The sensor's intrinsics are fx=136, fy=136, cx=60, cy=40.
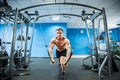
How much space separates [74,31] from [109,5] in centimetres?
744

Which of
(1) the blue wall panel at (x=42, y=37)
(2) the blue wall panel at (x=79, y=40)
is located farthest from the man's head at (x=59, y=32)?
(2) the blue wall panel at (x=79, y=40)

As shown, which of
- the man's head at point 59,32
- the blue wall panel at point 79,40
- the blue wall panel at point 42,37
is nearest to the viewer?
the man's head at point 59,32

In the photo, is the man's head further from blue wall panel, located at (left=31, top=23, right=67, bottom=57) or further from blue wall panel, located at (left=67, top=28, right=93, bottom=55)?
blue wall panel, located at (left=67, top=28, right=93, bottom=55)

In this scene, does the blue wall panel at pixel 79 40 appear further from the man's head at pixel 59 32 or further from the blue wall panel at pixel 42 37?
the man's head at pixel 59 32

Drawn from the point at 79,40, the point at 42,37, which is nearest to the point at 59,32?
the point at 42,37

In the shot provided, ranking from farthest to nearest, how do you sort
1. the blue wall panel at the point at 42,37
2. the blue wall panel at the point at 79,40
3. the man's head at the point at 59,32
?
the blue wall panel at the point at 79,40, the blue wall panel at the point at 42,37, the man's head at the point at 59,32

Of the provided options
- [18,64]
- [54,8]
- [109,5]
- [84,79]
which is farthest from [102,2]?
[18,64]

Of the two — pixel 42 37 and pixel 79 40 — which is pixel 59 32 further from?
pixel 79 40

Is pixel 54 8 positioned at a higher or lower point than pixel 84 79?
higher

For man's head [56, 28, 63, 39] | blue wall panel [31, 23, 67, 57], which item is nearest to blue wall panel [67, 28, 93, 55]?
blue wall panel [31, 23, 67, 57]

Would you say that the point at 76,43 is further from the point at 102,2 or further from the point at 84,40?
the point at 102,2

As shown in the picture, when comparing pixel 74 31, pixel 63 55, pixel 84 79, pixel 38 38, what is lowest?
pixel 84 79

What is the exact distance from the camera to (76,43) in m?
13.3

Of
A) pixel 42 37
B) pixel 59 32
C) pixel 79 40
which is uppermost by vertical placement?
pixel 42 37
